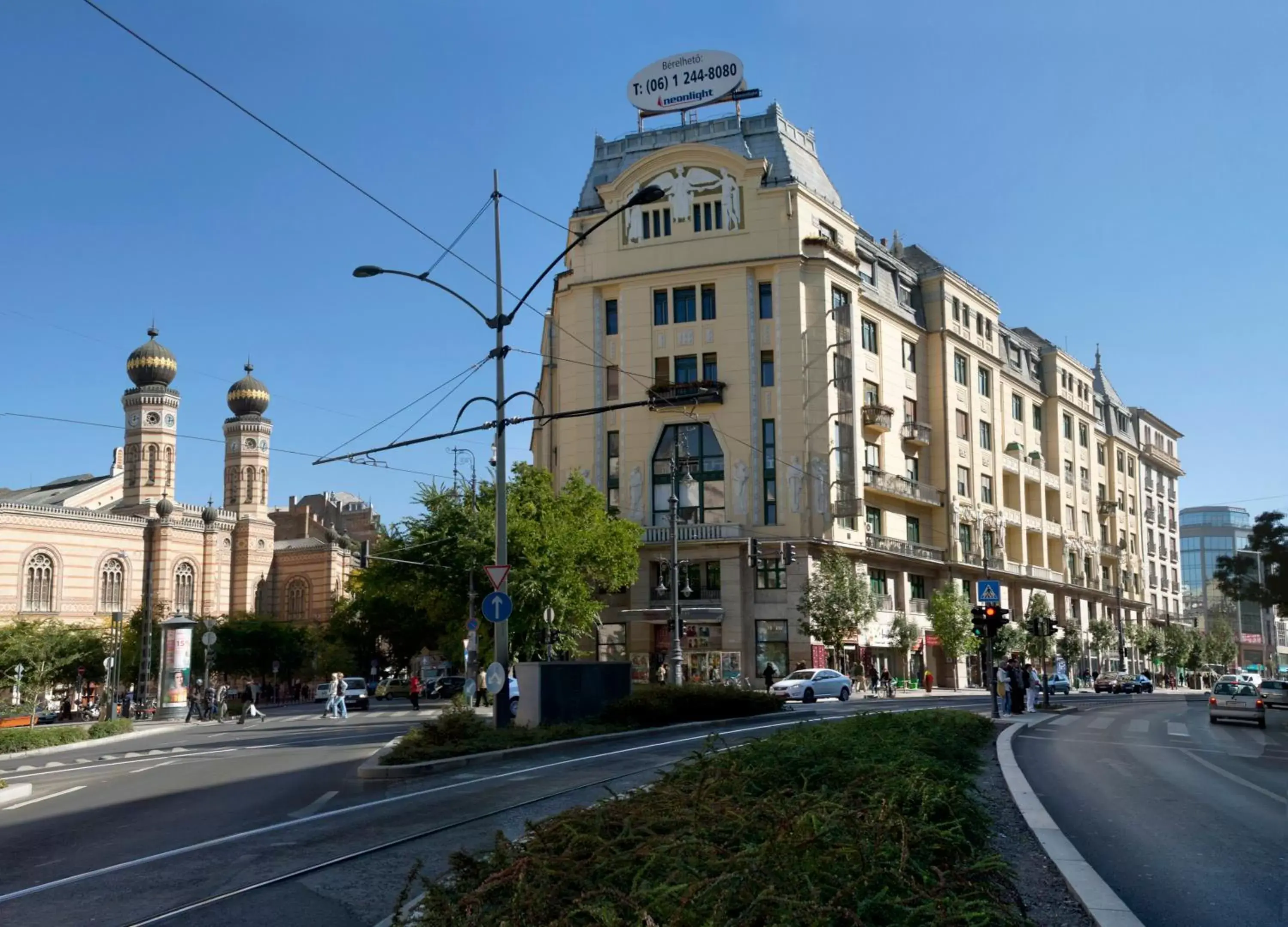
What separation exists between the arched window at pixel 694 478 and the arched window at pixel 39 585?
50768 mm

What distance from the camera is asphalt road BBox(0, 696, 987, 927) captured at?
25.5ft

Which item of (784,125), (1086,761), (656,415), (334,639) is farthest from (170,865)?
(334,639)

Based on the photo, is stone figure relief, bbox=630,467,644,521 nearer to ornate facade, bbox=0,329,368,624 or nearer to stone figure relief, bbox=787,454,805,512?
stone figure relief, bbox=787,454,805,512

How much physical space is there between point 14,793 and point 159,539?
79.8 metres

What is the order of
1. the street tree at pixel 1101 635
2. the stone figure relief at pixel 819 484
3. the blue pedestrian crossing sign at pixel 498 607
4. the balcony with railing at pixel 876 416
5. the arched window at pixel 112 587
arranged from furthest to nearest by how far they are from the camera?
the arched window at pixel 112 587 → the street tree at pixel 1101 635 → the balcony with railing at pixel 876 416 → the stone figure relief at pixel 819 484 → the blue pedestrian crossing sign at pixel 498 607

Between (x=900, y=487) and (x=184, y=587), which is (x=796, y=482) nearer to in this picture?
(x=900, y=487)

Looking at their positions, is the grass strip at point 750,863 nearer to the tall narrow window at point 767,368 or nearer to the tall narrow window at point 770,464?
the tall narrow window at point 770,464

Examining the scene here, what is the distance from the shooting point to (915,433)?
5891cm

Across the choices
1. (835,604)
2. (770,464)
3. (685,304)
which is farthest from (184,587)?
(835,604)

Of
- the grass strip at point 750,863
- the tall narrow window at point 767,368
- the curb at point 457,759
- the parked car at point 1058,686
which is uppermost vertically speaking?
the tall narrow window at point 767,368

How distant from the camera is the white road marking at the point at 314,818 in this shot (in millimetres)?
8477

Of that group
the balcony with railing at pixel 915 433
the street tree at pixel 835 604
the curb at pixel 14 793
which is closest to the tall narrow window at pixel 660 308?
the street tree at pixel 835 604

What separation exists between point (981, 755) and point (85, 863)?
11451 mm

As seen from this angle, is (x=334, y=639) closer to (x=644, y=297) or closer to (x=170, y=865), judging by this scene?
(x=644, y=297)
